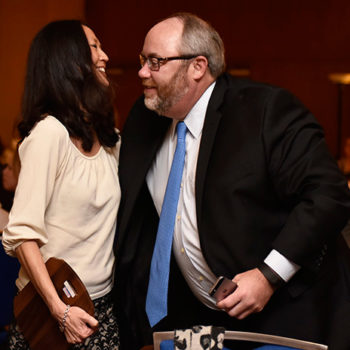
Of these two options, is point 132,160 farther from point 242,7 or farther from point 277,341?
point 242,7

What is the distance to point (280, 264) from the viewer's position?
1757 millimetres

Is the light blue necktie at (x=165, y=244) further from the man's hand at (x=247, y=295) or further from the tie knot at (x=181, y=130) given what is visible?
the man's hand at (x=247, y=295)

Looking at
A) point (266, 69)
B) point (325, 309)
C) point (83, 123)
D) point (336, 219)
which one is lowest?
point (266, 69)

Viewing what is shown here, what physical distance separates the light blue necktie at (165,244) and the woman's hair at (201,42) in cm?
27

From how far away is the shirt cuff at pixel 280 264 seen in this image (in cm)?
176

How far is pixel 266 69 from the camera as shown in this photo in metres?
8.62

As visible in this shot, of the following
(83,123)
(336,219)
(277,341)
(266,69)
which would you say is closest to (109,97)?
(83,123)

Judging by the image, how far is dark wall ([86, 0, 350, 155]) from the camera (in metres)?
8.34

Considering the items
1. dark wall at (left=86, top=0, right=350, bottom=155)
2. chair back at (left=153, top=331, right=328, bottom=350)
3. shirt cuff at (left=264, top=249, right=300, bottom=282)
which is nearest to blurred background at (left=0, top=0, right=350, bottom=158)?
dark wall at (left=86, top=0, right=350, bottom=155)

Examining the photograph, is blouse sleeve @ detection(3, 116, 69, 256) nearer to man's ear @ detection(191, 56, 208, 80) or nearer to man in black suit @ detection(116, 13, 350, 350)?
man in black suit @ detection(116, 13, 350, 350)

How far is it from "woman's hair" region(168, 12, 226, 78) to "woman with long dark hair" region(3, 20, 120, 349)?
1.09ft

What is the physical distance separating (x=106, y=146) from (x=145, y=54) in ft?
1.28

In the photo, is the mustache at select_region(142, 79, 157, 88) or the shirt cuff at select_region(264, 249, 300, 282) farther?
the mustache at select_region(142, 79, 157, 88)

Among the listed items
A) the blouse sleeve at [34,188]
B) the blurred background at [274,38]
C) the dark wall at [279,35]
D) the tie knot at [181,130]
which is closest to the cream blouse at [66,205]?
the blouse sleeve at [34,188]
